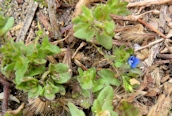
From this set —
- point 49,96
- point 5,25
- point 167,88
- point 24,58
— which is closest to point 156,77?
point 167,88

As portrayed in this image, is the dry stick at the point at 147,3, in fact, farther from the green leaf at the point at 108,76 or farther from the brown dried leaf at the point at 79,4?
the green leaf at the point at 108,76

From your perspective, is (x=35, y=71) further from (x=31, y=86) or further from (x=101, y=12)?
(x=101, y=12)

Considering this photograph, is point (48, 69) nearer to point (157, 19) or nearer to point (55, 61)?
point (55, 61)

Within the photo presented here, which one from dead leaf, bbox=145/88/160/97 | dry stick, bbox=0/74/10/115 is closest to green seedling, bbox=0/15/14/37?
dry stick, bbox=0/74/10/115

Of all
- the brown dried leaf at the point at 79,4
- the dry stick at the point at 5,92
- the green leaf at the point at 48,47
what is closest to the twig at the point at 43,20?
the brown dried leaf at the point at 79,4

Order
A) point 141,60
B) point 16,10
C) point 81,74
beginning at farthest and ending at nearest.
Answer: point 16,10, point 141,60, point 81,74

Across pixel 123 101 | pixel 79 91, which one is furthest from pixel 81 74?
pixel 123 101
